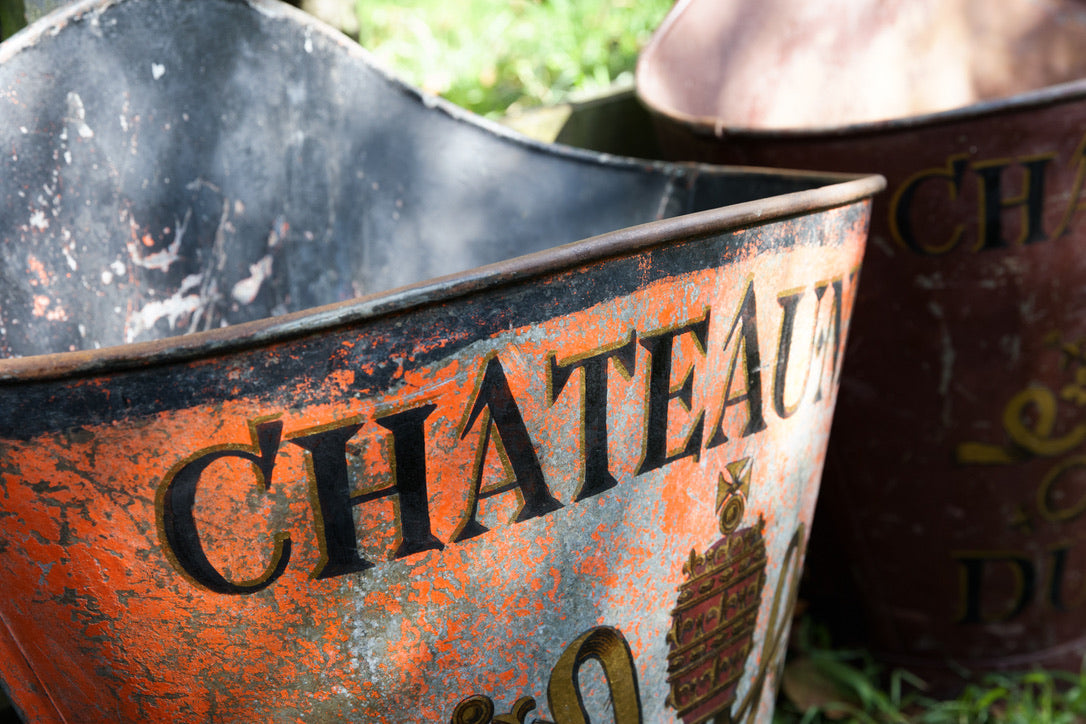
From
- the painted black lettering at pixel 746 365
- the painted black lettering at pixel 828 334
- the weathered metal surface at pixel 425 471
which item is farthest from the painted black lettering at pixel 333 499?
the painted black lettering at pixel 828 334

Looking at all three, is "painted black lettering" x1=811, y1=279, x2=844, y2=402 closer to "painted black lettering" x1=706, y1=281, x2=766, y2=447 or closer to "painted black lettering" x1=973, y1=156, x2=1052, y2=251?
"painted black lettering" x1=706, y1=281, x2=766, y2=447

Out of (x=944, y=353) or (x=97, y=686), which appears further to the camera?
(x=944, y=353)

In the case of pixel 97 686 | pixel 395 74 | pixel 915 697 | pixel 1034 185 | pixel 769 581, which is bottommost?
pixel 915 697

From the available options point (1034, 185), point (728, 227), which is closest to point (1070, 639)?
point (1034, 185)

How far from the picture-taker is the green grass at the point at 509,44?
3.05m

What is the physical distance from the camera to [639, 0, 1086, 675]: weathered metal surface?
110cm

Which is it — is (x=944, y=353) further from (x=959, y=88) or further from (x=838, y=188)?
(x=959, y=88)

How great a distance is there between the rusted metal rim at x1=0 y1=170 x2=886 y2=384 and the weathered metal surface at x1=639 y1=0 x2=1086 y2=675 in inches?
20.1

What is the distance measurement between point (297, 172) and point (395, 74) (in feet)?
0.67

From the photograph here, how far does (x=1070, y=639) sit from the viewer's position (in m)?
1.46

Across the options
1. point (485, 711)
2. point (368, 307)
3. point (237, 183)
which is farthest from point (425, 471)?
point (237, 183)

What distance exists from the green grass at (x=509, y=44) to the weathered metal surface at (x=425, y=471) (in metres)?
2.04

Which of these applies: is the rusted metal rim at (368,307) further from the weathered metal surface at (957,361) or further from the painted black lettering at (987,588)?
the painted black lettering at (987,588)

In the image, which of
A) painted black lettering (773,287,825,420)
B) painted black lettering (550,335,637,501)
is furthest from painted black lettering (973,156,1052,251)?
painted black lettering (550,335,637,501)
